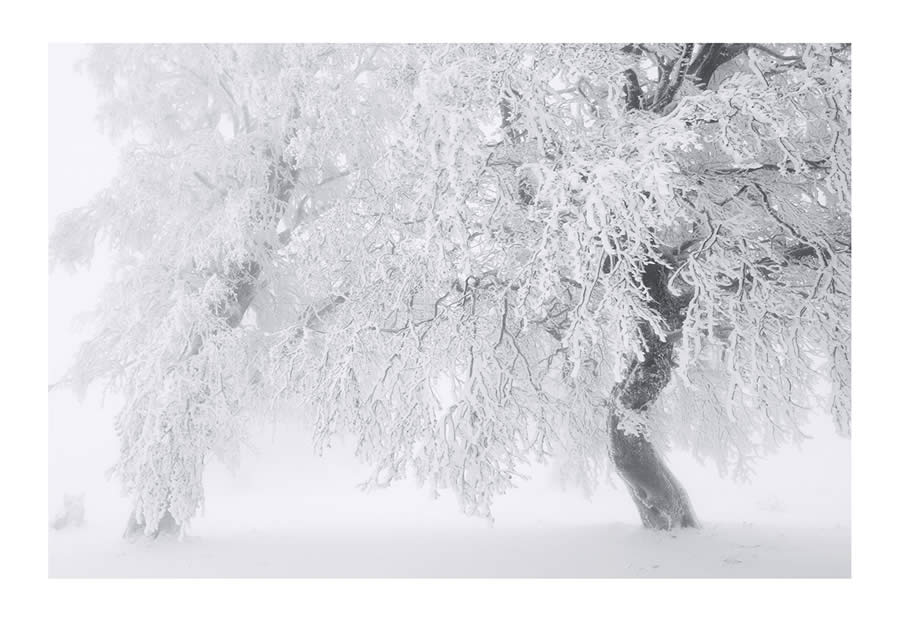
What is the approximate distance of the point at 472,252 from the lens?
3916 mm

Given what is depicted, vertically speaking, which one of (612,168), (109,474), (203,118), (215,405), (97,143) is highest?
(203,118)

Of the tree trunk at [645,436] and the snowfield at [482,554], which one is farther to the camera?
the snowfield at [482,554]

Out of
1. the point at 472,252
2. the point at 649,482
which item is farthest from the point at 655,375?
the point at 472,252

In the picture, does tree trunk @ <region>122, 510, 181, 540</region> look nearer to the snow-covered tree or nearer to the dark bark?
the snow-covered tree

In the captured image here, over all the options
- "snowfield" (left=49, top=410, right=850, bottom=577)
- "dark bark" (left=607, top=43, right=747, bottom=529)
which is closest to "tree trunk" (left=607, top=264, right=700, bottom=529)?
"dark bark" (left=607, top=43, right=747, bottom=529)

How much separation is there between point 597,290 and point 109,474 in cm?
374

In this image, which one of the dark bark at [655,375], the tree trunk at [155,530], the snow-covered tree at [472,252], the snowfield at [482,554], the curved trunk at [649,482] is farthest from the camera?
the tree trunk at [155,530]

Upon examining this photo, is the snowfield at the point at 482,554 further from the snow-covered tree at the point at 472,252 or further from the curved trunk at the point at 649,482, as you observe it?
the snow-covered tree at the point at 472,252

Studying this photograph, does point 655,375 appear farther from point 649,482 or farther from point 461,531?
point 461,531

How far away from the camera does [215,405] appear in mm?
4457

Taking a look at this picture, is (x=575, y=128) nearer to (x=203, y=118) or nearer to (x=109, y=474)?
(x=203, y=118)

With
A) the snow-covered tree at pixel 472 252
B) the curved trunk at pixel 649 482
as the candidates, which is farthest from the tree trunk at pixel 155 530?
the curved trunk at pixel 649 482

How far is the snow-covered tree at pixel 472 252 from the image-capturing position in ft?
10.8
